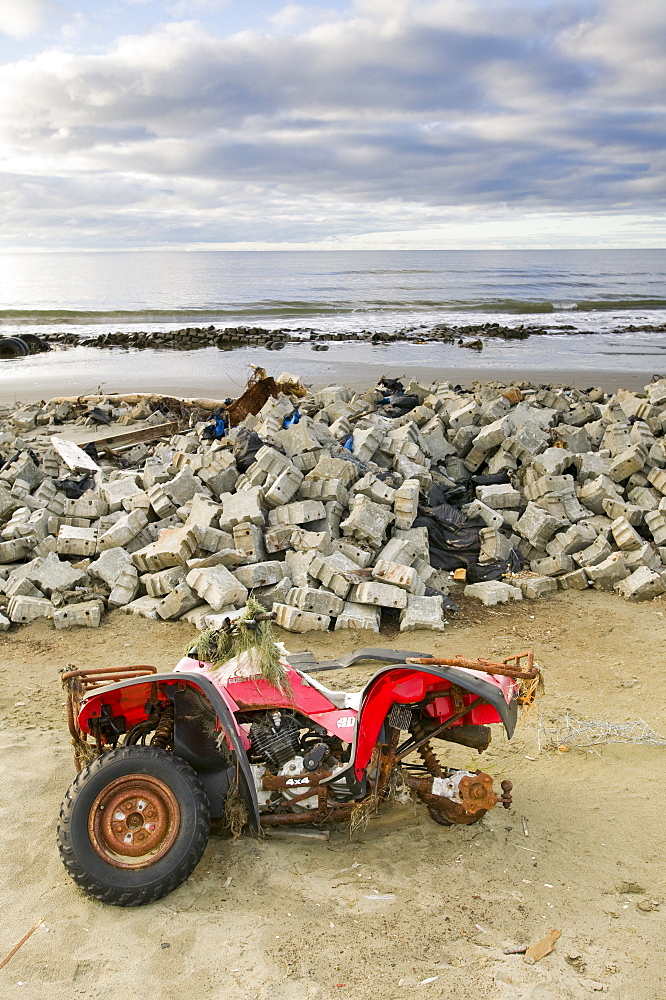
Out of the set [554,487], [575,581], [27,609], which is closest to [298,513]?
[27,609]

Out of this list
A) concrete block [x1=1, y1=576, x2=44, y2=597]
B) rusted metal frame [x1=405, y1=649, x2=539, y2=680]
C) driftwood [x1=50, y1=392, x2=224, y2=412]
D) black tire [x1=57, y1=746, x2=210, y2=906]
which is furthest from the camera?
driftwood [x1=50, y1=392, x2=224, y2=412]

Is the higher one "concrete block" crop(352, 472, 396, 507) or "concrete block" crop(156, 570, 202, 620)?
"concrete block" crop(352, 472, 396, 507)

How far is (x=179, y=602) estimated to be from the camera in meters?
7.69

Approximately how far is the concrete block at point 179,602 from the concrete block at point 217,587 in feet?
0.23

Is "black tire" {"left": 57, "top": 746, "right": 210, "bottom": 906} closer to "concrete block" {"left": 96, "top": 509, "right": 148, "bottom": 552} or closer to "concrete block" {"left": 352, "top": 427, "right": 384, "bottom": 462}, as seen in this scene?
"concrete block" {"left": 96, "top": 509, "right": 148, "bottom": 552}

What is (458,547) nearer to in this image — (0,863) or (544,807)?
(544,807)

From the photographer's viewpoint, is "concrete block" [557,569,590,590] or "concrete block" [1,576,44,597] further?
"concrete block" [557,569,590,590]

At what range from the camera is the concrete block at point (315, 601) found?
7.55 meters

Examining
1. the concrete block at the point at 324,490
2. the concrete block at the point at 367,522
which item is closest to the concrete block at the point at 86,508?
the concrete block at the point at 324,490

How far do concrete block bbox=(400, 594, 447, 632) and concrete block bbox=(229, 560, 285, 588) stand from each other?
4.41 feet

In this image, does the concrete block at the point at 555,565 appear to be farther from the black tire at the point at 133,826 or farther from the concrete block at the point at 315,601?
the black tire at the point at 133,826

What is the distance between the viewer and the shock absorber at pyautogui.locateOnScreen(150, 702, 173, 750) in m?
4.36

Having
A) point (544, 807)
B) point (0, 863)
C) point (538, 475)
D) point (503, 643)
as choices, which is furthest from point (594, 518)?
point (0, 863)

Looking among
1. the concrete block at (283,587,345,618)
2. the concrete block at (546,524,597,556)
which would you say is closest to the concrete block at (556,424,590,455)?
the concrete block at (546,524,597,556)
